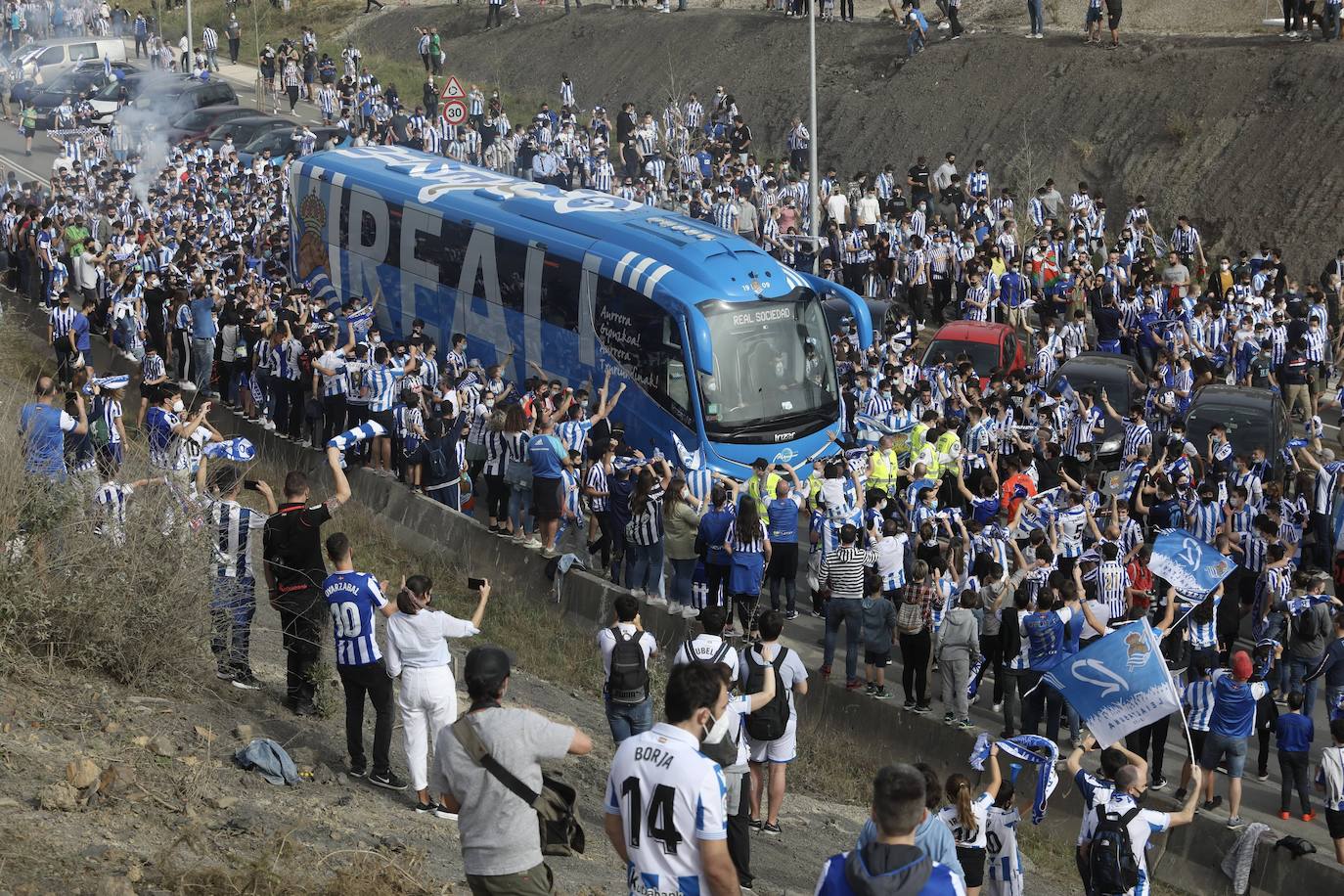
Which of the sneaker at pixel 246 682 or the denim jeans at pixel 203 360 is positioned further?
the denim jeans at pixel 203 360

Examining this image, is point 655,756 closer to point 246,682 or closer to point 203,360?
point 246,682

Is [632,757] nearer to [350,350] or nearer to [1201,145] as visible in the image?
[350,350]

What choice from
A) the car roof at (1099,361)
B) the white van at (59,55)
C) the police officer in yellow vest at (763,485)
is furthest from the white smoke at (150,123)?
the police officer in yellow vest at (763,485)

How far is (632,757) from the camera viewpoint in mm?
6348

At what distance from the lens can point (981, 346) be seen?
23.2 m

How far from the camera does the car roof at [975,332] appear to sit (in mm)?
23234

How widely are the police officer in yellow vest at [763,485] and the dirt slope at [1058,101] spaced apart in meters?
17.2

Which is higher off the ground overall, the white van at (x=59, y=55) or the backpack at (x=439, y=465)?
the white van at (x=59, y=55)

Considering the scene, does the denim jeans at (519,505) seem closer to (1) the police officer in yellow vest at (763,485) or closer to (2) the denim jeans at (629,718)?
(1) the police officer in yellow vest at (763,485)

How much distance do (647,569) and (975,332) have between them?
8842mm

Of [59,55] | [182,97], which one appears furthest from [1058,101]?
[59,55]

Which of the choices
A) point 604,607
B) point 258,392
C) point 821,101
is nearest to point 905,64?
point 821,101

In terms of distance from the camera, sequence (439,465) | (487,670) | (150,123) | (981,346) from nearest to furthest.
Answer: (487,670), (439,465), (981,346), (150,123)

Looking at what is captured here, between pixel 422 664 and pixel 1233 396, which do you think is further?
pixel 1233 396
